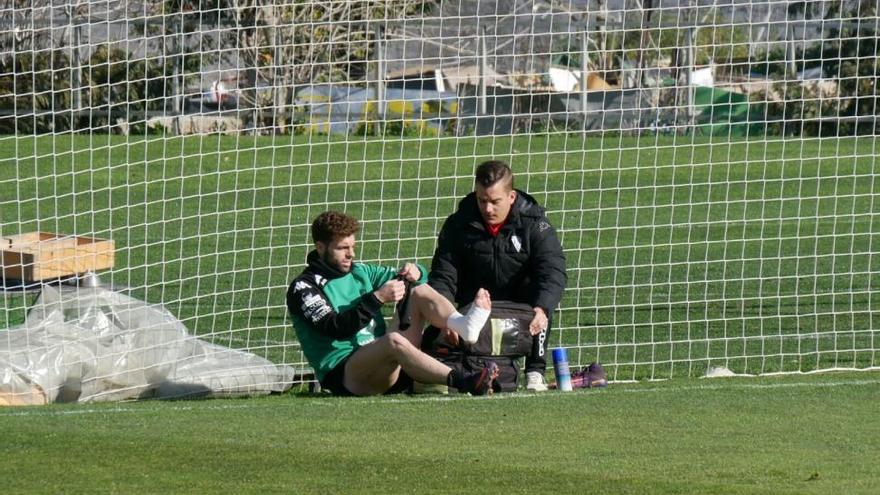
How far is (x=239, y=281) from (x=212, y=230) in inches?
136

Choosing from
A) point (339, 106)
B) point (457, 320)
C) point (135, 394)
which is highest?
point (339, 106)

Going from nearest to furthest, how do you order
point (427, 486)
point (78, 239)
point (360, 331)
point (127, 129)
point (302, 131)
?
point (427, 486) → point (360, 331) → point (78, 239) → point (127, 129) → point (302, 131)

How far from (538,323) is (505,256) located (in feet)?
1.66

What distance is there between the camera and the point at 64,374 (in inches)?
356

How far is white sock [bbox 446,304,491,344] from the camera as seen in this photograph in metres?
8.30

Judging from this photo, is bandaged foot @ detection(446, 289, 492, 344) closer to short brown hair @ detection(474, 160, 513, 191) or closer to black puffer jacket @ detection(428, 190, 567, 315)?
black puffer jacket @ detection(428, 190, 567, 315)

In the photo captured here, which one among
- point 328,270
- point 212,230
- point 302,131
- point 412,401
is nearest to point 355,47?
point 302,131

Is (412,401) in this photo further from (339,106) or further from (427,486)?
(339,106)

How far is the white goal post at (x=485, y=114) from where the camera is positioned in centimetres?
1059

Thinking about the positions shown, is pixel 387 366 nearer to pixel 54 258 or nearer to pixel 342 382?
pixel 342 382

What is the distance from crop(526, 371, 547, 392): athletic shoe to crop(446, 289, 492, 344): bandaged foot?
0.61m

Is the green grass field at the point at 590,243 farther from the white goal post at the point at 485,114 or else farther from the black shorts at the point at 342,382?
the black shorts at the point at 342,382

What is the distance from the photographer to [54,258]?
1064 centimetres

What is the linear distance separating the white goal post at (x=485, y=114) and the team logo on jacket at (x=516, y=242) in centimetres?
137
